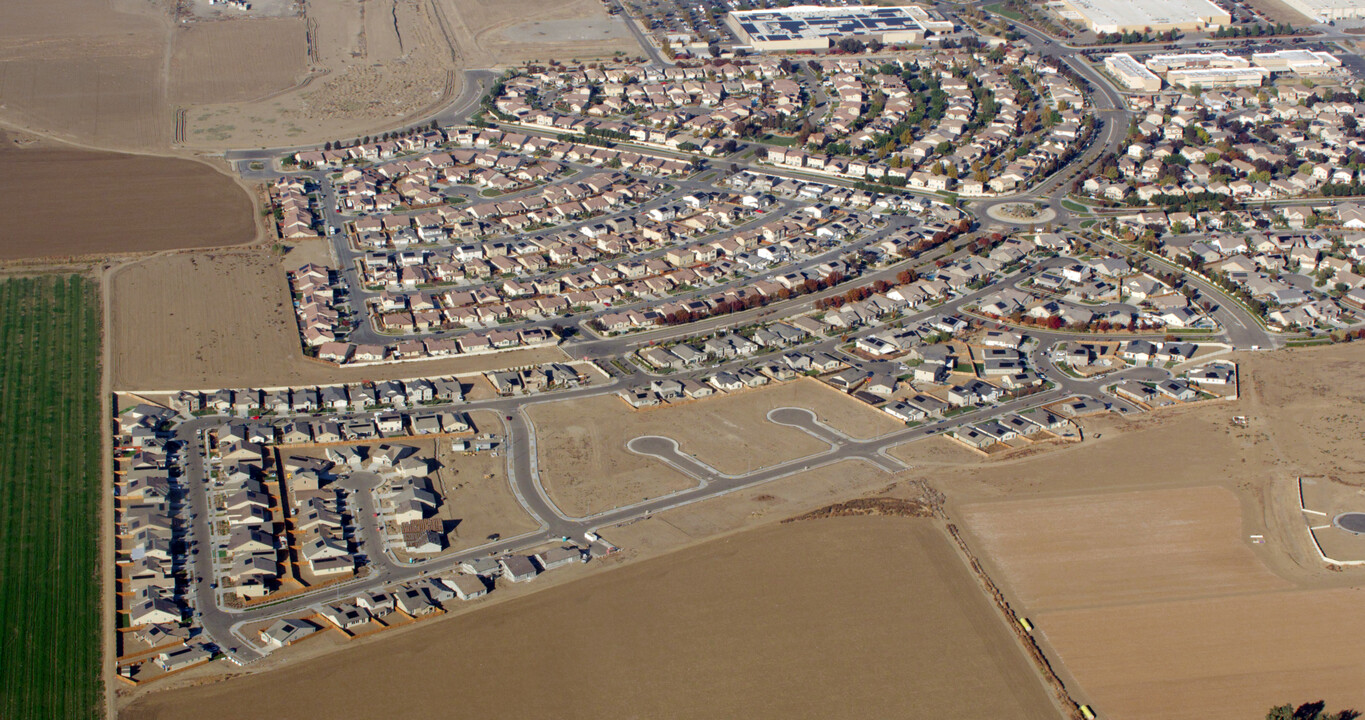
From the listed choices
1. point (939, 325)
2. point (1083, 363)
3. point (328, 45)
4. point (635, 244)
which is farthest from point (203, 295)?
point (328, 45)

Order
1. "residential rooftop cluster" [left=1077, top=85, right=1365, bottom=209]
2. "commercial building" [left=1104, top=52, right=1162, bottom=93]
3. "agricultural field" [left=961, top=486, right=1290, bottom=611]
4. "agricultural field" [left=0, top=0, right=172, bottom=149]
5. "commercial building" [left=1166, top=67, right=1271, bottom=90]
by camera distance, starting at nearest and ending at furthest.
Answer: "agricultural field" [left=961, top=486, right=1290, bottom=611] < "residential rooftop cluster" [left=1077, top=85, right=1365, bottom=209] < "agricultural field" [left=0, top=0, right=172, bottom=149] < "commercial building" [left=1104, top=52, right=1162, bottom=93] < "commercial building" [left=1166, top=67, right=1271, bottom=90]

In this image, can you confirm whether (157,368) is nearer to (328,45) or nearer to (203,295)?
(203,295)

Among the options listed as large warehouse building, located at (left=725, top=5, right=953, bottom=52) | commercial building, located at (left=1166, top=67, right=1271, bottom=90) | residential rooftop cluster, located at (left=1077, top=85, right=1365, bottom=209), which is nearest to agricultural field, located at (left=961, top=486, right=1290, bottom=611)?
residential rooftop cluster, located at (left=1077, top=85, right=1365, bottom=209)

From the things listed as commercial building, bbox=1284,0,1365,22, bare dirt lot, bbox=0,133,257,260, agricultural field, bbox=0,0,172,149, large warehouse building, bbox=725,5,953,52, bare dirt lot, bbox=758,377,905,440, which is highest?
commercial building, bbox=1284,0,1365,22

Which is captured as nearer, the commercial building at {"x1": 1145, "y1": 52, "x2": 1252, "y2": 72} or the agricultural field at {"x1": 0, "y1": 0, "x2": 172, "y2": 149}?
the agricultural field at {"x1": 0, "y1": 0, "x2": 172, "y2": 149}

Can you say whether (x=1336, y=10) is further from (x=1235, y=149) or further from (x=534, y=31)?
(x=534, y=31)

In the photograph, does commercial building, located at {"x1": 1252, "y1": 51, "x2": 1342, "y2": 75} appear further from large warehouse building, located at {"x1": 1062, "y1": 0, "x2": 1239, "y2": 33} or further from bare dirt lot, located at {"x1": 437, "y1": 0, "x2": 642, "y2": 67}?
bare dirt lot, located at {"x1": 437, "y1": 0, "x2": 642, "y2": 67}
